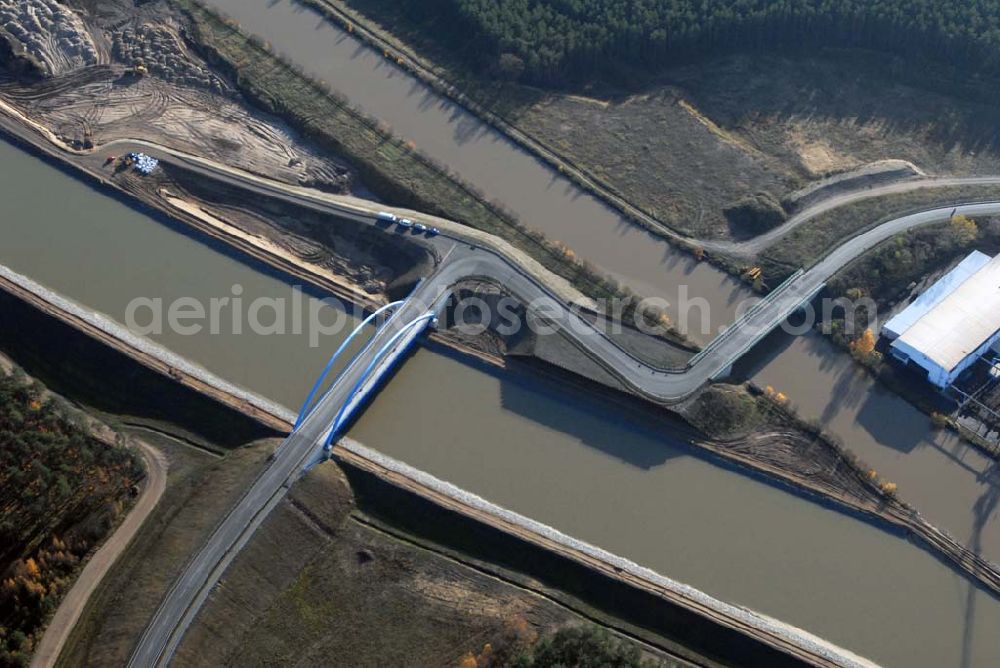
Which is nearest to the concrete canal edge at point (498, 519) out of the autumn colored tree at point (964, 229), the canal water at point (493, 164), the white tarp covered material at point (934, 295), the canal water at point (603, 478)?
the canal water at point (603, 478)

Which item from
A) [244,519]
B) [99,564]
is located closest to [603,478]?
[244,519]

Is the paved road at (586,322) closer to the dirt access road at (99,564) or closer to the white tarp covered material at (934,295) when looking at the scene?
the white tarp covered material at (934,295)

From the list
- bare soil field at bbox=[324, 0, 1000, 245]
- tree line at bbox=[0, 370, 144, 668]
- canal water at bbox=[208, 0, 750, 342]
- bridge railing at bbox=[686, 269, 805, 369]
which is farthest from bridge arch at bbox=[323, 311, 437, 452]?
bare soil field at bbox=[324, 0, 1000, 245]

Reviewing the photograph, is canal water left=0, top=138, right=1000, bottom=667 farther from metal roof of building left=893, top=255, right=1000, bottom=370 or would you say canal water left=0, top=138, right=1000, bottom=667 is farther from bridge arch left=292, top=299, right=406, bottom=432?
metal roof of building left=893, top=255, right=1000, bottom=370

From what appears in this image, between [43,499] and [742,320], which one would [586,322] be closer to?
[742,320]

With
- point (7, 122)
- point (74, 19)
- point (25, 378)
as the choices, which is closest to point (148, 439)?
point (25, 378)

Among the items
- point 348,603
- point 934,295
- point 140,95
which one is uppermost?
point 934,295
